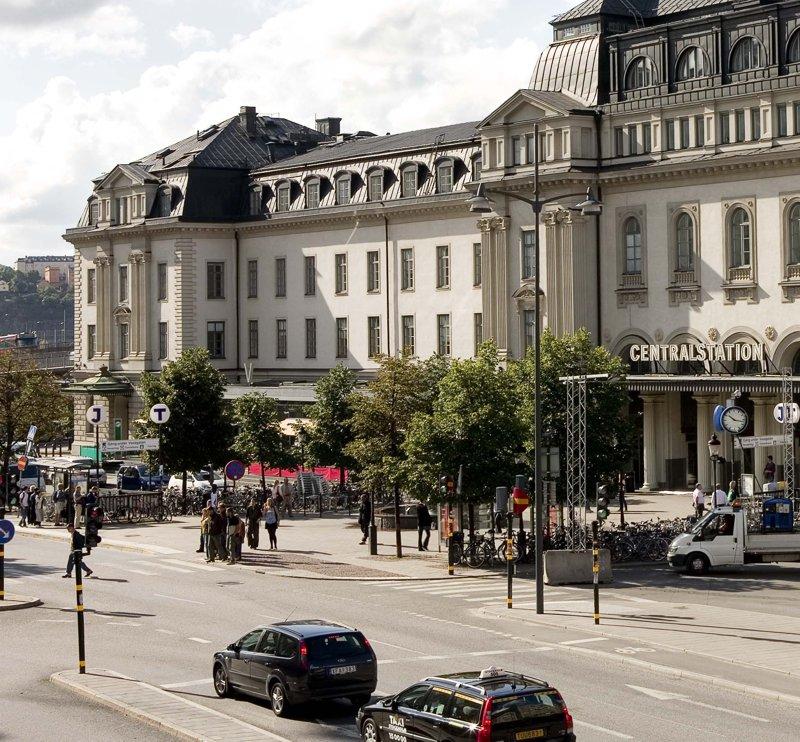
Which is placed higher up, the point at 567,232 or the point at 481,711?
the point at 567,232

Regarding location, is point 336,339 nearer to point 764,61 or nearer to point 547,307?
point 547,307

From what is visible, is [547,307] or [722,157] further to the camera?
[547,307]

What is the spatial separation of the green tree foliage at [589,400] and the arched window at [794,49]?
20371mm

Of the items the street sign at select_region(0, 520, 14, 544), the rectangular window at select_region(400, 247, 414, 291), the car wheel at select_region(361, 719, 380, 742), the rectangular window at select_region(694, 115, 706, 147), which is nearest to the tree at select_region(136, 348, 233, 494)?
the rectangular window at select_region(400, 247, 414, 291)

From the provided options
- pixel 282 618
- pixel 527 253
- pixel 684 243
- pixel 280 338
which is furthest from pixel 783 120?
pixel 280 338

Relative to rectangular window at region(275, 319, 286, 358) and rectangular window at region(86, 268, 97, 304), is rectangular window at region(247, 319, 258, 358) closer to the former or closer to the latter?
rectangular window at region(275, 319, 286, 358)

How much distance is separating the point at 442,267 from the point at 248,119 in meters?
25.1

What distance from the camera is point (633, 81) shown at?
7625 cm

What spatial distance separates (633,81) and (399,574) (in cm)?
3513

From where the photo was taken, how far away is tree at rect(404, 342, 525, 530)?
50.4 metres

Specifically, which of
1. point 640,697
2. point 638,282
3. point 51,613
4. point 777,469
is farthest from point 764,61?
point 640,697

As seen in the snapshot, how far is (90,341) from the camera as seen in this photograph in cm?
11150

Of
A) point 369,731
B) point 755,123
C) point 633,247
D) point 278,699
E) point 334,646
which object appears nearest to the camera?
point 369,731

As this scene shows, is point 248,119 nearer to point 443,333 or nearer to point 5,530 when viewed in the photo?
point 443,333
